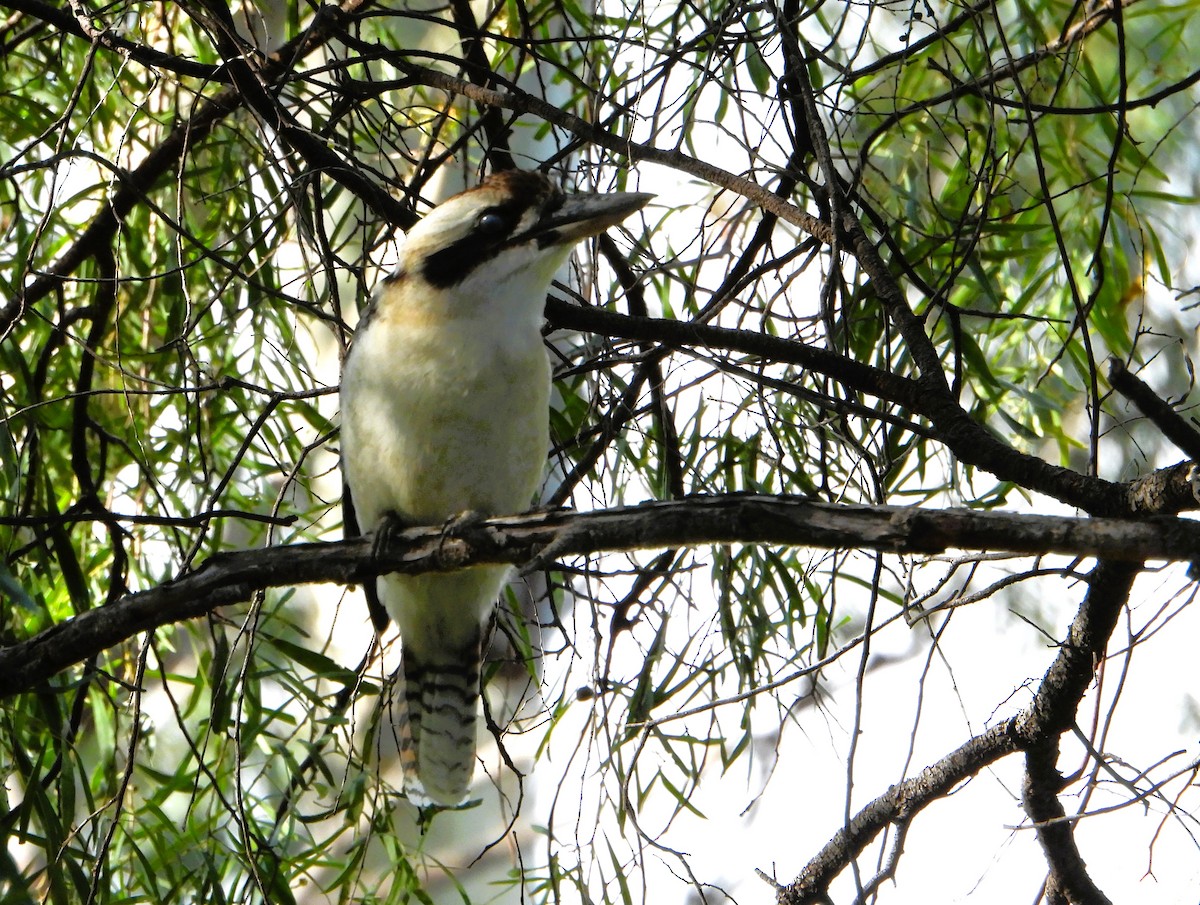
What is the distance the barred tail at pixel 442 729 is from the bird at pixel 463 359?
0.30 meters

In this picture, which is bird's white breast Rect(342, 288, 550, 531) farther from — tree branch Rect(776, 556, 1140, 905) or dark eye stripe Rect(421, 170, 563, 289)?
tree branch Rect(776, 556, 1140, 905)

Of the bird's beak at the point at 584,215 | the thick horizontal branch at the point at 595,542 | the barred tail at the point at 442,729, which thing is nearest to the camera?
the thick horizontal branch at the point at 595,542

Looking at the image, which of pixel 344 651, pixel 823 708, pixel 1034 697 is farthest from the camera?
pixel 344 651

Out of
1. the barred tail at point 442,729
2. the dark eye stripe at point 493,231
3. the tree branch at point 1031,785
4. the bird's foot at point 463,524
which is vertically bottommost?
the tree branch at point 1031,785

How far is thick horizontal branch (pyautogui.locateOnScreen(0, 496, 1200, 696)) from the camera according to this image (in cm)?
77

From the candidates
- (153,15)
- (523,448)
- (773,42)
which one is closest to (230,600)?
(523,448)

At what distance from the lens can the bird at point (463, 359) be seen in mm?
1474

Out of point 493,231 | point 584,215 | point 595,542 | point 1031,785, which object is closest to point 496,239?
point 493,231

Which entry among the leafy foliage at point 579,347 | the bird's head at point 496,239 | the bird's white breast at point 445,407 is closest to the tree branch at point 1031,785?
the leafy foliage at point 579,347

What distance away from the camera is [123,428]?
75.8 inches

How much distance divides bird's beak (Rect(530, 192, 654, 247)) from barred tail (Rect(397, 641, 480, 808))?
24.8 inches

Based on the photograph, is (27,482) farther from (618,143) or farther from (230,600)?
(618,143)

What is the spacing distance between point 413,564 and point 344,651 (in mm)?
2208

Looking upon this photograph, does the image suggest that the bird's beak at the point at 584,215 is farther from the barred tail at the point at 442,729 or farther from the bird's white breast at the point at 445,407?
the barred tail at the point at 442,729
